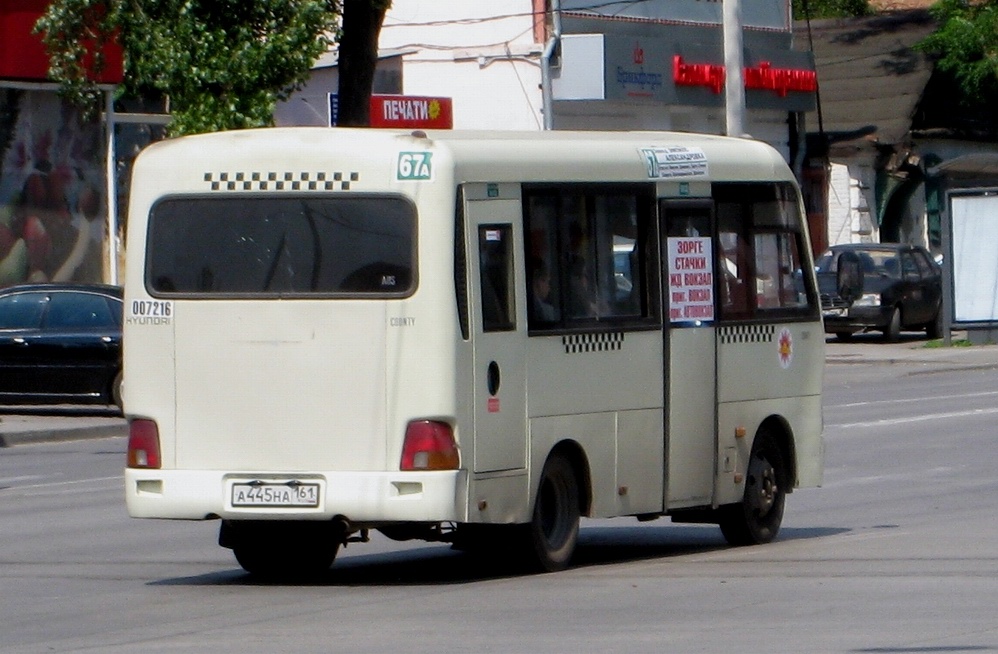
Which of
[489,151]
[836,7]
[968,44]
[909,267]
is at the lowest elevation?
[909,267]

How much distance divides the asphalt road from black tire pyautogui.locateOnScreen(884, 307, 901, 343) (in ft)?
67.7

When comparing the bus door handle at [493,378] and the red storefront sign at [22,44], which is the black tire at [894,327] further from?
the bus door handle at [493,378]

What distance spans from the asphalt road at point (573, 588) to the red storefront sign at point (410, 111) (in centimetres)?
1797

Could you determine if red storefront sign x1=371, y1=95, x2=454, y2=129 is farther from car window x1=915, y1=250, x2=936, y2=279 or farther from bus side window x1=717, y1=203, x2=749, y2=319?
bus side window x1=717, y1=203, x2=749, y2=319

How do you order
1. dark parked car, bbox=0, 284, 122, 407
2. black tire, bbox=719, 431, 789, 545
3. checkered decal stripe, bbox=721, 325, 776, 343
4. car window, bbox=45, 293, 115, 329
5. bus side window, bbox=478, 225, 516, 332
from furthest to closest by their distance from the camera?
1. car window, bbox=45, 293, 115, 329
2. dark parked car, bbox=0, 284, 122, 407
3. black tire, bbox=719, 431, 789, 545
4. checkered decal stripe, bbox=721, 325, 776, 343
5. bus side window, bbox=478, 225, 516, 332

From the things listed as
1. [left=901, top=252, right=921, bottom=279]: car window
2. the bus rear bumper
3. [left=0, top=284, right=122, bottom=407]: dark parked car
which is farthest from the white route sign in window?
[left=901, top=252, right=921, bottom=279]: car window

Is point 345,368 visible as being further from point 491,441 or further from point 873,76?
point 873,76

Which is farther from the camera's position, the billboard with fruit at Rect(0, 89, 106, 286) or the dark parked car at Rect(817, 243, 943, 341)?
the dark parked car at Rect(817, 243, 943, 341)

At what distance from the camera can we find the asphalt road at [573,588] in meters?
8.85

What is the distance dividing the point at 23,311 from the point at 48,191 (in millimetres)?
6388

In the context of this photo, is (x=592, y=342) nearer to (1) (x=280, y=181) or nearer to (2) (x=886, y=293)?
(1) (x=280, y=181)

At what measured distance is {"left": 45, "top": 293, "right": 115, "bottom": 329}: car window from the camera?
79.3 feet

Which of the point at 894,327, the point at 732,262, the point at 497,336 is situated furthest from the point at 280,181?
the point at 894,327

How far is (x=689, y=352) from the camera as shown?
12.1m
